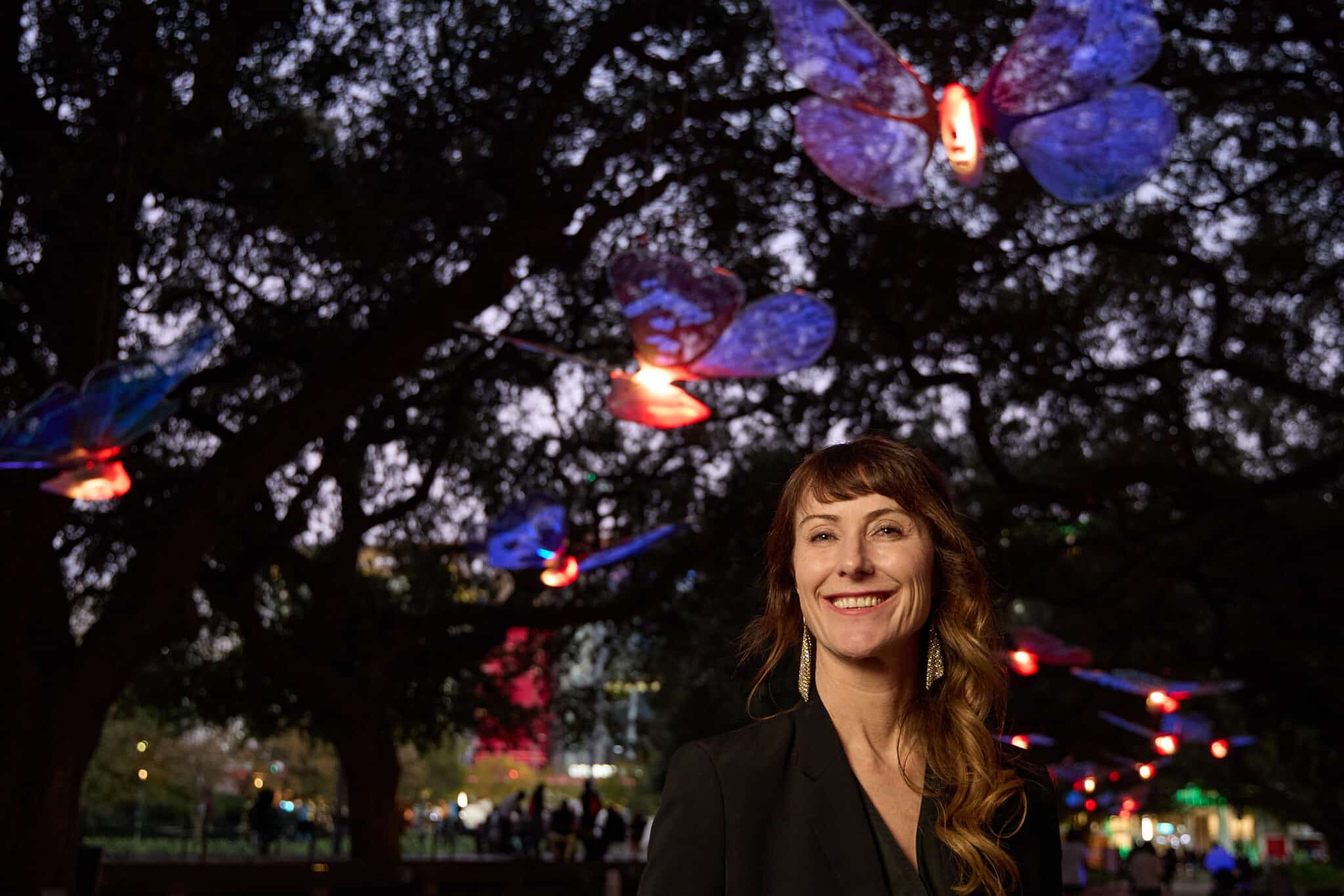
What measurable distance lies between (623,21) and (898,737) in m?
9.59

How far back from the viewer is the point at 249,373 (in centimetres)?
1287

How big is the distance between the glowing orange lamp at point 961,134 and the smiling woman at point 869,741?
4.64m

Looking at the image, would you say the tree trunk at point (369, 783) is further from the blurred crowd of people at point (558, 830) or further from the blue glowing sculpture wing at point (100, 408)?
the blue glowing sculpture wing at point (100, 408)

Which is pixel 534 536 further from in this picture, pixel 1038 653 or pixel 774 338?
pixel 1038 653

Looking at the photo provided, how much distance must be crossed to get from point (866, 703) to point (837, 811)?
0.21m

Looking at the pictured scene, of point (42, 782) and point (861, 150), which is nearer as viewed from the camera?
point (861, 150)

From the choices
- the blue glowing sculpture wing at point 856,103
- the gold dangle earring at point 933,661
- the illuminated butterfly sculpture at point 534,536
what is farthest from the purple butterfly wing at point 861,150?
the illuminated butterfly sculpture at point 534,536

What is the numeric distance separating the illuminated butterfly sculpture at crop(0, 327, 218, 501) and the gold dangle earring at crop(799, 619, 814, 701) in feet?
25.6

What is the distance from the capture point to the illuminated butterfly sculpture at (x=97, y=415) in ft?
28.9

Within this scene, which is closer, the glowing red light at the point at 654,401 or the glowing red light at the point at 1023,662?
the glowing red light at the point at 654,401

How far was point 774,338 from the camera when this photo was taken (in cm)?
952

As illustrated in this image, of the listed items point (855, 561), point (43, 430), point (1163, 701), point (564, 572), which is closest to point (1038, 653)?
point (1163, 701)

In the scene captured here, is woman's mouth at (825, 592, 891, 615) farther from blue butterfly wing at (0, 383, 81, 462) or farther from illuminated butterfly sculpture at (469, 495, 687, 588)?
illuminated butterfly sculpture at (469, 495, 687, 588)

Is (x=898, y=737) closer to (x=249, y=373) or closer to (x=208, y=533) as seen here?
(x=208, y=533)
